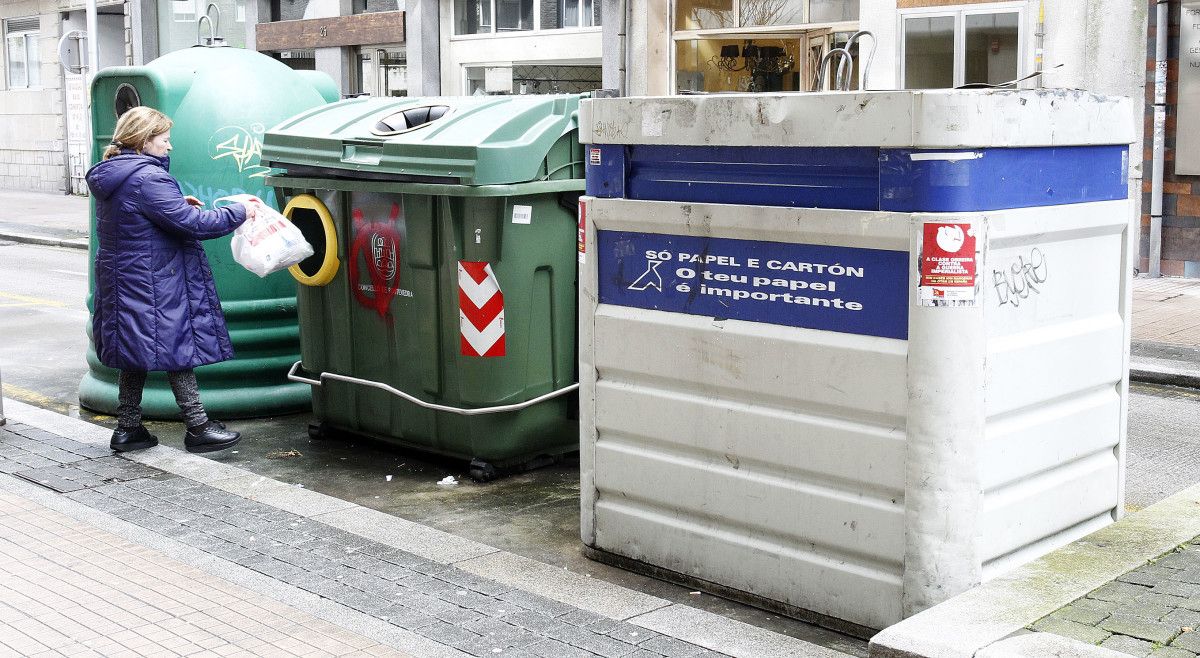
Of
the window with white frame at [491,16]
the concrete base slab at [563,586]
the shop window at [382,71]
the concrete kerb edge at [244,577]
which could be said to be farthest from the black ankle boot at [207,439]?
the shop window at [382,71]

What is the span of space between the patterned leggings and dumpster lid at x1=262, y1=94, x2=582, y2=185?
117cm

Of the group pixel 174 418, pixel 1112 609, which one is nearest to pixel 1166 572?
pixel 1112 609

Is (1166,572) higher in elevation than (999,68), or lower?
lower

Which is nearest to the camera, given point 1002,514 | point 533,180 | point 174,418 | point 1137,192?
point 1002,514

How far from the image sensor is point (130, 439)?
6617 millimetres

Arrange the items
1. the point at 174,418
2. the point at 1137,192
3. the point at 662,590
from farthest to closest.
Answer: the point at 1137,192 → the point at 174,418 → the point at 662,590

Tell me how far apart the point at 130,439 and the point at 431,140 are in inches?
85.5

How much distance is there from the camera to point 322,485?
6121 mm

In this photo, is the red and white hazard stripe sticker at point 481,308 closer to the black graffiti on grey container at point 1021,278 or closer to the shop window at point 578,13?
the black graffiti on grey container at point 1021,278

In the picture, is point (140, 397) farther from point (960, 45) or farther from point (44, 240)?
point (44, 240)

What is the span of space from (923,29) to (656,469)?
11235 millimetres

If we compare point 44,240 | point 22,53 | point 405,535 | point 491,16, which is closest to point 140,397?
point 405,535

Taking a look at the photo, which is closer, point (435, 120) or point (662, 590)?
point (662, 590)

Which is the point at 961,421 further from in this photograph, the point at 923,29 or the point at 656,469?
the point at 923,29
